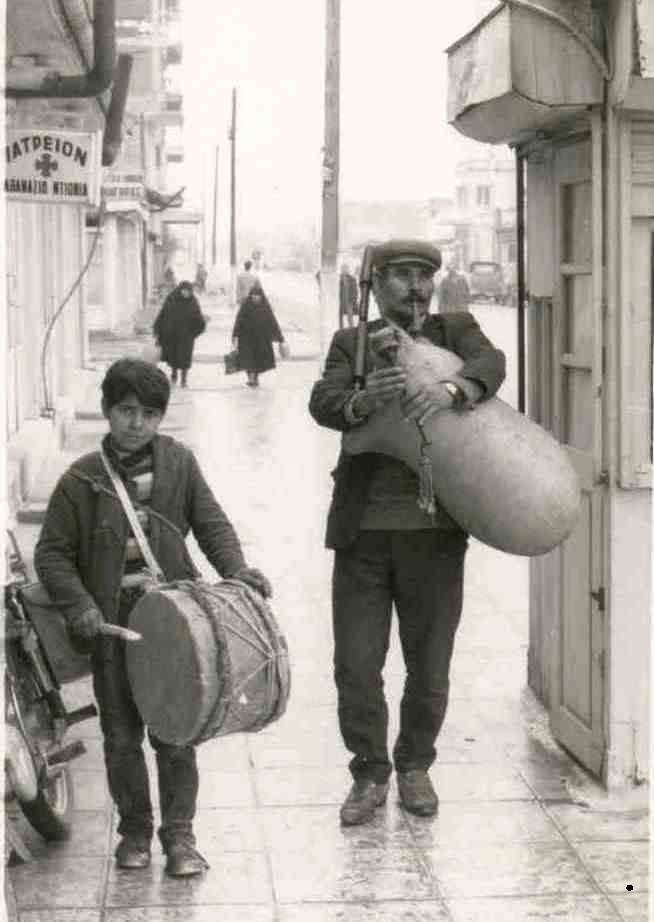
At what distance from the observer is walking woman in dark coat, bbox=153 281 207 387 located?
83.4 feet

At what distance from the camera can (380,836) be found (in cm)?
624

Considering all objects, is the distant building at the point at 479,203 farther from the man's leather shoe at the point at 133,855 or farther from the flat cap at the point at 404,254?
the man's leather shoe at the point at 133,855

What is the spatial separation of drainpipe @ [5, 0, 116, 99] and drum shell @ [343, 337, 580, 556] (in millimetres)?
3723

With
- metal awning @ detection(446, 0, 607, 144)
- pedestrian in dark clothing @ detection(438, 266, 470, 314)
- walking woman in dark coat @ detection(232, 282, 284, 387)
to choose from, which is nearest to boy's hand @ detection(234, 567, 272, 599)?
metal awning @ detection(446, 0, 607, 144)

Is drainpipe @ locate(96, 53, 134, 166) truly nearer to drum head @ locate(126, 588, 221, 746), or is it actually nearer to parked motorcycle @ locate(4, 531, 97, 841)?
parked motorcycle @ locate(4, 531, 97, 841)

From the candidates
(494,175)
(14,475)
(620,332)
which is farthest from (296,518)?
(494,175)

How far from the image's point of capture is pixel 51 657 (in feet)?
19.5

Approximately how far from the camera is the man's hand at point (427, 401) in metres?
5.80

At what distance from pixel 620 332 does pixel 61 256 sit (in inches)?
644

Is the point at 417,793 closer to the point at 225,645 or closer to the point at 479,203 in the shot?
the point at 225,645

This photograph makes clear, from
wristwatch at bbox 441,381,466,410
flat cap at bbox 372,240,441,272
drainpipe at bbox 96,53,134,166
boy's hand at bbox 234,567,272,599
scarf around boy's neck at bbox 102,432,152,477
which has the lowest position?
boy's hand at bbox 234,567,272,599

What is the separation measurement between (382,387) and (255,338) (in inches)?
795

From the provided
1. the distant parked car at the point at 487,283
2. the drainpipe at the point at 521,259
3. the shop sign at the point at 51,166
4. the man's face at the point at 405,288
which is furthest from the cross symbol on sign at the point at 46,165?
the distant parked car at the point at 487,283

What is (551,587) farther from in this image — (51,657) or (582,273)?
(51,657)
